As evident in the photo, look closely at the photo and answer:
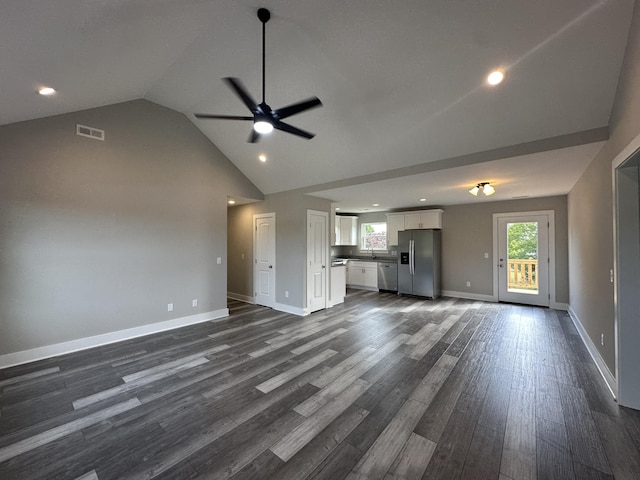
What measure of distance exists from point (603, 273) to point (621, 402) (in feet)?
4.30

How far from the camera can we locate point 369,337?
12.7 ft

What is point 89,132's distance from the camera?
357 centimetres

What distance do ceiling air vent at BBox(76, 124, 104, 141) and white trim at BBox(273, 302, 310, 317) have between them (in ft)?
13.4

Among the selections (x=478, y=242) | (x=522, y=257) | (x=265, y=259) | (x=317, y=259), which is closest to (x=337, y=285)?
(x=317, y=259)

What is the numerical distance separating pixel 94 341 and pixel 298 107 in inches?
163

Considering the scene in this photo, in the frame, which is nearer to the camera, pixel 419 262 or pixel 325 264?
pixel 325 264

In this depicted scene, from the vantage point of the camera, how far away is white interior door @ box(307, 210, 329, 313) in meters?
5.28

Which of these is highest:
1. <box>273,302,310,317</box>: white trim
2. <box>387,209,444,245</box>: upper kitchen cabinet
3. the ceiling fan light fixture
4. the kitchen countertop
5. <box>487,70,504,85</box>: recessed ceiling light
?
<box>487,70,504,85</box>: recessed ceiling light

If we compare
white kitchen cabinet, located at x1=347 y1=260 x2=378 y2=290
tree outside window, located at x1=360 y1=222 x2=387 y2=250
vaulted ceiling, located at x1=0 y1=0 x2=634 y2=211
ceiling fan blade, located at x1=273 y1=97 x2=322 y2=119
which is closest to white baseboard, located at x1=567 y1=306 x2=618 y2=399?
vaulted ceiling, located at x1=0 y1=0 x2=634 y2=211

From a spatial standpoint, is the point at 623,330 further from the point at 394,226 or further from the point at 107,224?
the point at 107,224

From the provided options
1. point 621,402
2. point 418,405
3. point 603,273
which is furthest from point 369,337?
point 603,273

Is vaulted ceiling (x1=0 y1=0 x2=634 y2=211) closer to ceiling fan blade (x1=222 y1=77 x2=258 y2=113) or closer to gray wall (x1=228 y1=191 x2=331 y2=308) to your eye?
ceiling fan blade (x1=222 y1=77 x2=258 y2=113)

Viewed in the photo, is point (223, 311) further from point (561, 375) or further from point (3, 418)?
point (561, 375)

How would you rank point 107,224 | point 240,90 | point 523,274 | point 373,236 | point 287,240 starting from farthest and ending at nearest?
point 373,236 < point 523,274 < point 287,240 < point 107,224 < point 240,90
